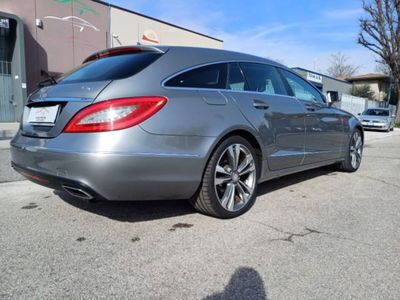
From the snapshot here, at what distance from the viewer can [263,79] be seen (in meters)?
4.18

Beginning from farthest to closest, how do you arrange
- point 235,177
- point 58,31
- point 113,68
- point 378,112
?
point 378,112
point 58,31
point 235,177
point 113,68

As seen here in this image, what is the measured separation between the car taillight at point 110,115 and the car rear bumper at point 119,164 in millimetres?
62

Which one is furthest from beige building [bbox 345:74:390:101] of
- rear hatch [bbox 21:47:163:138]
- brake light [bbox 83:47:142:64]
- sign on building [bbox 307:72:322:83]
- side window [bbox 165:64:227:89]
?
rear hatch [bbox 21:47:163:138]

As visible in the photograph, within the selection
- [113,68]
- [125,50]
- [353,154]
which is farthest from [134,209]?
[353,154]

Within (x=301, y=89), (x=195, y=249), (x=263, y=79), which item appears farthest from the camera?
(x=301, y=89)

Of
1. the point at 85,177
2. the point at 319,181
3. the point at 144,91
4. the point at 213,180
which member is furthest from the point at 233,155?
the point at 319,181

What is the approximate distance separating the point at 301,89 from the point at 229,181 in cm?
198

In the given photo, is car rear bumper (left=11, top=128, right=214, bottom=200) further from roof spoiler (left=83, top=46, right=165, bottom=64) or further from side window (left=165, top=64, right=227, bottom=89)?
roof spoiler (left=83, top=46, right=165, bottom=64)

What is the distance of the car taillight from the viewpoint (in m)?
2.75

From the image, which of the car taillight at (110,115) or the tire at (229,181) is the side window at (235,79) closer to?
the tire at (229,181)

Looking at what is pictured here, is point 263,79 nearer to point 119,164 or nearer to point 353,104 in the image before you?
point 119,164

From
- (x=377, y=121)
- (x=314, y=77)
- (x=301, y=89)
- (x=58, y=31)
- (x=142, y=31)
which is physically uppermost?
(x=142, y=31)

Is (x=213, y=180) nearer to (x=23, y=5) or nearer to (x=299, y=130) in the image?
(x=299, y=130)

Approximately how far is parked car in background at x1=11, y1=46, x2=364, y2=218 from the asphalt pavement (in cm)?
37
